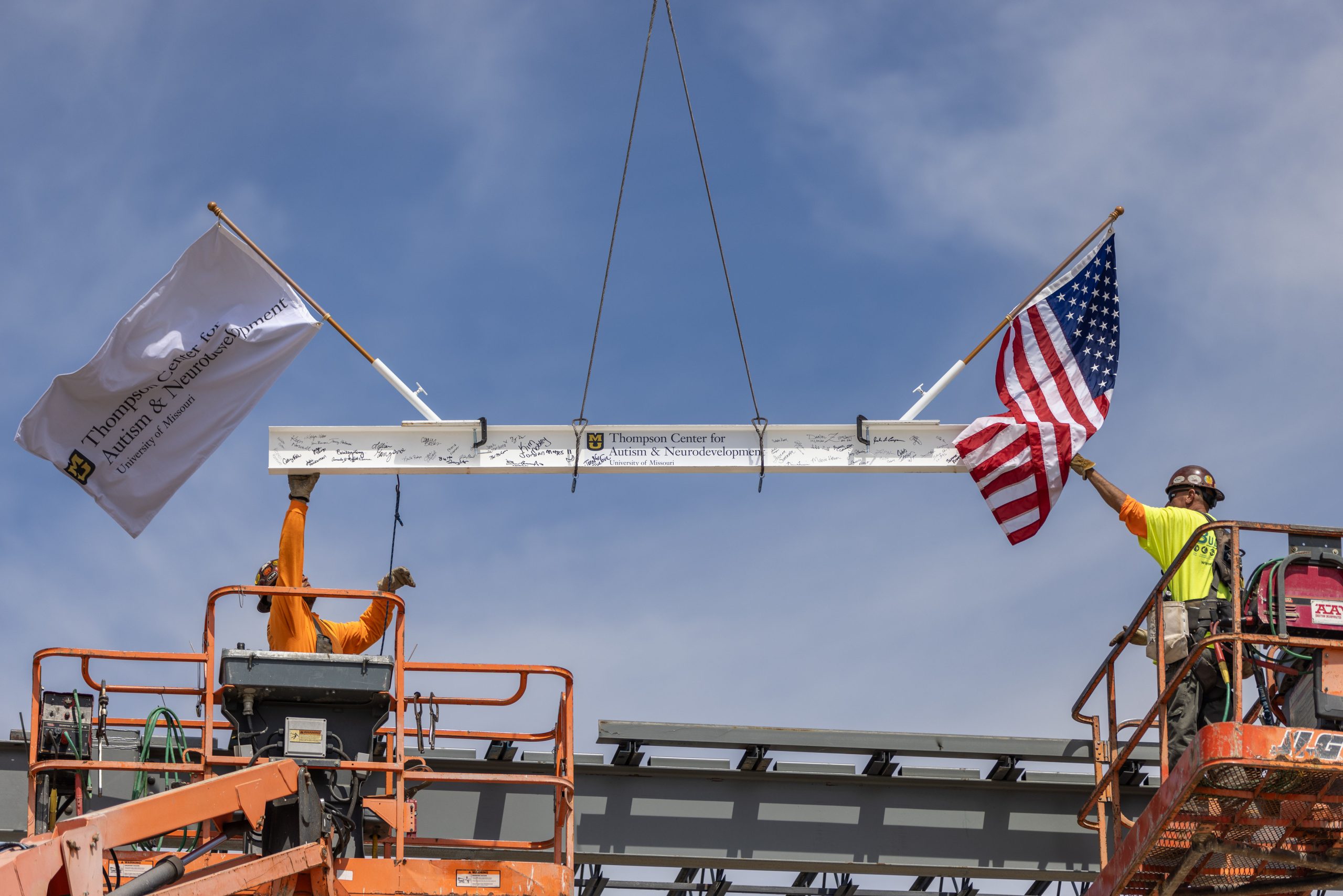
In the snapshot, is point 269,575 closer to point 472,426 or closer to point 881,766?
point 472,426

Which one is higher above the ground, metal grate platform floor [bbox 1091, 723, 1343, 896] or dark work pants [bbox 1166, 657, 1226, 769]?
dark work pants [bbox 1166, 657, 1226, 769]

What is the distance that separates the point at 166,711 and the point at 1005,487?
22.7ft

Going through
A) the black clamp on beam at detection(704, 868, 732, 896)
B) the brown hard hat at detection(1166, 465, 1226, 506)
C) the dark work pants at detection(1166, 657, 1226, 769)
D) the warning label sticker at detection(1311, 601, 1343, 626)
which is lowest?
the black clamp on beam at detection(704, 868, 732, 896)

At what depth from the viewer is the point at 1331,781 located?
1016cm

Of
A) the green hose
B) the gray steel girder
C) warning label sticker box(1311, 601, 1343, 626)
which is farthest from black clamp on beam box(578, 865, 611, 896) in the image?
warning label sticker box(1311, 601, 1343, 626)

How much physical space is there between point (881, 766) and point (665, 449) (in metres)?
3.17

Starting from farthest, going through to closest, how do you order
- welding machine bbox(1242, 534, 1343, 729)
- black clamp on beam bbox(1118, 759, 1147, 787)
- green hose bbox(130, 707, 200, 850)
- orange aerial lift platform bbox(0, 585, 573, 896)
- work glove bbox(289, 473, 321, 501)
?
black clamp on beam bbox(1118, 759, 1147, 787)
work glove bbox(289, 473, 321, 501)
green hose bbox(130, 707, 200, 850)
welding machine bbox(1242, 534, 1343, 729)
orange aerial lift platform bbox(0, 585, 573, 896)

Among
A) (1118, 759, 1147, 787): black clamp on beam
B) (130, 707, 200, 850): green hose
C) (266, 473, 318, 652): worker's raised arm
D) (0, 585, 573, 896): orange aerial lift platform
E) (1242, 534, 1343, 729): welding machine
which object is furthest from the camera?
(1118, 759, 1147, 787): black clamp on beam

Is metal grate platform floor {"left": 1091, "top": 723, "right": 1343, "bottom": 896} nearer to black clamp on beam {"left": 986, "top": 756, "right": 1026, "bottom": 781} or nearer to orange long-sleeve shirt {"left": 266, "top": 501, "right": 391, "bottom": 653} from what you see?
black clamp on beam {"left": 986, "top": 756, "right": 1026, "bottom": 781}

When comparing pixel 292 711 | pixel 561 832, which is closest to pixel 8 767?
pixel 292 711

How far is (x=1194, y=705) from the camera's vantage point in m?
11.3

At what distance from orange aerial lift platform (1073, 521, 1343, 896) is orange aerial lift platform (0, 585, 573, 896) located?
12.4ft

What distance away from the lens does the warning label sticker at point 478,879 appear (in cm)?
991

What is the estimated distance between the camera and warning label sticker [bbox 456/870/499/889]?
9906 mm
